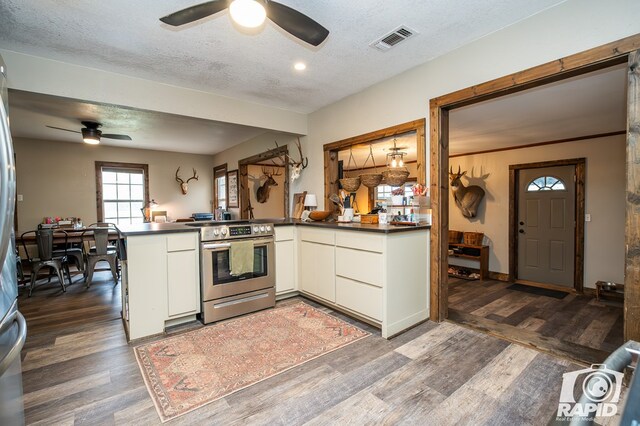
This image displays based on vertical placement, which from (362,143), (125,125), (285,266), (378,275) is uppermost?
(125,125)

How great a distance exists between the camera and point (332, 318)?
3.08 m

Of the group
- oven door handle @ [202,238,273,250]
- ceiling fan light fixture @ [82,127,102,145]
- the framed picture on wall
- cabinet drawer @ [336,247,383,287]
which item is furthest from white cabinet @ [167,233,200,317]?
the framed picture on wall

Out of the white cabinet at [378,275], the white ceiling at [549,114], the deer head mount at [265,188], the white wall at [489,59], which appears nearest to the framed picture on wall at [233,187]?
the deer head mount at [265,188]

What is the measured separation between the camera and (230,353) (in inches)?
94.0

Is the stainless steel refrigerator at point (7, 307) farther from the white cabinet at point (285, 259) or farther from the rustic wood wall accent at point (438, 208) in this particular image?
the rustic wood wall accent at point (438, 208)

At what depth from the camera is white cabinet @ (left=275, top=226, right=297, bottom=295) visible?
3.63 m

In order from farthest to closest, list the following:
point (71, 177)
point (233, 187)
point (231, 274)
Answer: point (233, 187) → point (71, 177) → point (231, 274)

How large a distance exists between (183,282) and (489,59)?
11.3 feet

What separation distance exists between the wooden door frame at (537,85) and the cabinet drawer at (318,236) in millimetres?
1047

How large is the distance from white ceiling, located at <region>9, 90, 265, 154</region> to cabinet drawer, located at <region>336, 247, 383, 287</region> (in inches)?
99.7

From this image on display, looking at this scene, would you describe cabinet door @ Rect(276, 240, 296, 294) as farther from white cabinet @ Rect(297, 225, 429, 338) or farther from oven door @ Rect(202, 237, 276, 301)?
white cabinet @ Rect(297, 225, 429, 338)

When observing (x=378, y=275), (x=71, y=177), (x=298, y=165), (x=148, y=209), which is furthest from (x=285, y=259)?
(x=71, y=177)

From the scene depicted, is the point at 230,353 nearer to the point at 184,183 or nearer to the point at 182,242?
the point at 182,242

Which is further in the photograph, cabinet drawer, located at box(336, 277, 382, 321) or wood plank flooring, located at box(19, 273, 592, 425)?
cabinet drawer, located at box(336, 277, 382, 321)
